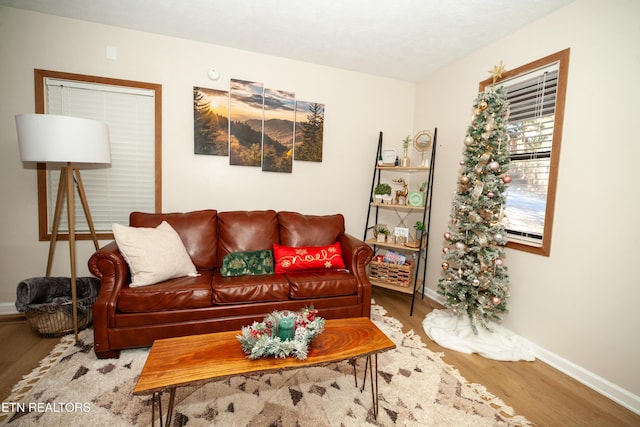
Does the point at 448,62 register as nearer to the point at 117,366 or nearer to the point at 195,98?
the point at 195,98

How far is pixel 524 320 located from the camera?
2.44 m

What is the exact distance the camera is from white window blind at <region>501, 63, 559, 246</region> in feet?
7.61

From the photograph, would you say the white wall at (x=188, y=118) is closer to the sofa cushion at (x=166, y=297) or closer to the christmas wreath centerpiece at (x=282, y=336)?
the sofa cushion at (x=166, y=297)

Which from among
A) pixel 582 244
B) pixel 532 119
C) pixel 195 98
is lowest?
pixel 582 244

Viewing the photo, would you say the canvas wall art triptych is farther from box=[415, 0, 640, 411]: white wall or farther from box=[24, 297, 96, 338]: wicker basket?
box=[415, 0, 640, 411]: white wall

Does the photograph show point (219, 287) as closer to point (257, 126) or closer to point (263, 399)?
point (263, 399)

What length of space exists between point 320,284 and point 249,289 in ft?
1.99

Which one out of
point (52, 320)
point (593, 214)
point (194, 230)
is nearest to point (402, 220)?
point (593, 214)

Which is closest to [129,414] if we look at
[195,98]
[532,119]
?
[195,98]

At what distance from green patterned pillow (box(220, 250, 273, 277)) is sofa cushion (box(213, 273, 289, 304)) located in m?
0.07

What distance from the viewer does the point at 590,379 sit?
1957mm

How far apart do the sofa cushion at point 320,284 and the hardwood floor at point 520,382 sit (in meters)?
0.83

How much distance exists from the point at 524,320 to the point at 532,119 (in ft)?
5.75

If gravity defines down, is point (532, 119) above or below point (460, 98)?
below
